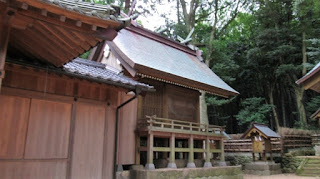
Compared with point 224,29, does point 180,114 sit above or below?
below

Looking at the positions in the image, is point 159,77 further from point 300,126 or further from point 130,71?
point 300,126

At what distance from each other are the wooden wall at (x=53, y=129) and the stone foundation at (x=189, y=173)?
138cm

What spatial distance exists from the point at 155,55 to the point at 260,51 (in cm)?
1607

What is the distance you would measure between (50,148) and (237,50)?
2298cm

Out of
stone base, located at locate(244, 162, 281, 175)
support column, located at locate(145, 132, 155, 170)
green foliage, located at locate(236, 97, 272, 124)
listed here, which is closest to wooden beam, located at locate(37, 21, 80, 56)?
support column, located at locate(145, 132, 155, 170)

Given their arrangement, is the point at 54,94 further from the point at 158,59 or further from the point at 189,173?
the point at 189,173

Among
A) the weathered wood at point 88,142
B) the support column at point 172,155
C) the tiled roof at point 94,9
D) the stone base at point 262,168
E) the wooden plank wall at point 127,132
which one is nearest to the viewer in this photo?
the tiled roof at point 94,9

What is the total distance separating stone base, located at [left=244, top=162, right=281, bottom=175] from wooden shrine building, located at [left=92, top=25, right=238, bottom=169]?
4375 millimetres

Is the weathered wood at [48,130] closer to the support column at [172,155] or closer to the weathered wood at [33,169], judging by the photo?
the weathered wood at [33,169]

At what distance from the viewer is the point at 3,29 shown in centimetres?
357

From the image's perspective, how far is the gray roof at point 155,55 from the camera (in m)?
8.87

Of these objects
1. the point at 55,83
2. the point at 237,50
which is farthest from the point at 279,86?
the point at 55,83

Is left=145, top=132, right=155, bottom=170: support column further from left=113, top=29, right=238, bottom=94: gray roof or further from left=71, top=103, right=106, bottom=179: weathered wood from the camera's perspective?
left=113, top=29, right=238, bottom=94: gray roof

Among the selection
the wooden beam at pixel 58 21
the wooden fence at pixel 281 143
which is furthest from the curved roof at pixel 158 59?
the wooden fence at pixel 281 143
